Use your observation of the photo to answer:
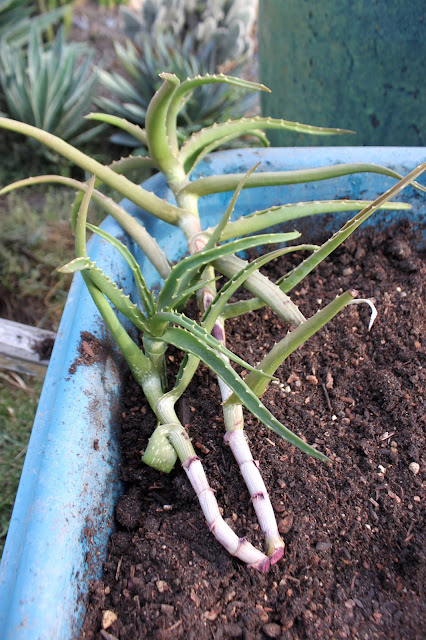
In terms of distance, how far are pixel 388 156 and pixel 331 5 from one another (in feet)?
1.31

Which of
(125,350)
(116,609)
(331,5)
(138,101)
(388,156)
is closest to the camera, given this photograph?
(116,609)

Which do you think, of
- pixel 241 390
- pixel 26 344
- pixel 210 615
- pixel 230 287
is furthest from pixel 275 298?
pixel 26 344

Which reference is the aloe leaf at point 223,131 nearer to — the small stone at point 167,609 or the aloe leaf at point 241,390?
the aloe leaf at point 241,390

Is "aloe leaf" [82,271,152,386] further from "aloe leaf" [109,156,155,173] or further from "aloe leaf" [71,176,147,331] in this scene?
"aloe leaf" [109,156,155,173]

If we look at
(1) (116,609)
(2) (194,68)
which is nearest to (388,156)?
(1) (116,609)

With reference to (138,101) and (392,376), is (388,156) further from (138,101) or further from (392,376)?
(138,101)

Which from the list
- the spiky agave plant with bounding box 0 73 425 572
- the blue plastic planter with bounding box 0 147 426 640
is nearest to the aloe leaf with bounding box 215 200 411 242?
the spiky agave plant with bounding box 0 73 425 572

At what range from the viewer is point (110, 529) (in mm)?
736

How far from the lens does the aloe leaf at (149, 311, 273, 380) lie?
0.66m

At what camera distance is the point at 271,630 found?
63cm

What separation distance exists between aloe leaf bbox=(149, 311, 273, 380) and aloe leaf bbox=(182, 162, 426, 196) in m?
0.32

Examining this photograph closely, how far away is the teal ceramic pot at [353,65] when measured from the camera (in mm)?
1149

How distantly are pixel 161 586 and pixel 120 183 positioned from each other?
623 millimetres

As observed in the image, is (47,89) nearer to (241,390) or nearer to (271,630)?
(241,390)
